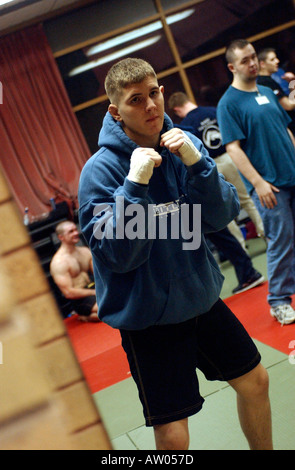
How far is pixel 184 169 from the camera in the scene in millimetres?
1887

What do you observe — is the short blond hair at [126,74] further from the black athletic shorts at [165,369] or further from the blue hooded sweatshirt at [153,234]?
the black athletic shorts at [165,369]

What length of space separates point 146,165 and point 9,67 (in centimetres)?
670

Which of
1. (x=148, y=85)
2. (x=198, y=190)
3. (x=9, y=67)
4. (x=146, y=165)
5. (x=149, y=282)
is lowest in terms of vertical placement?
(x=149, y=282)

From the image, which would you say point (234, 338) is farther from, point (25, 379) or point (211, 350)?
point (25, 379)

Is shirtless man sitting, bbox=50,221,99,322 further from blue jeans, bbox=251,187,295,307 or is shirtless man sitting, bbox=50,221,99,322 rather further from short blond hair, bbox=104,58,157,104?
short blond hair, bbox=104,58,157,104

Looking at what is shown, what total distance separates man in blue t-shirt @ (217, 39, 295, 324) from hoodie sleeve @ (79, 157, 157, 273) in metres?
1.95

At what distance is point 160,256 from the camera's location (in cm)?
177

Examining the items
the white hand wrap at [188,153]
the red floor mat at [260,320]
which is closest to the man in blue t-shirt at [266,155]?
the red floor mat at [260,320]

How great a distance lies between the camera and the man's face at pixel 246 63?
342cm

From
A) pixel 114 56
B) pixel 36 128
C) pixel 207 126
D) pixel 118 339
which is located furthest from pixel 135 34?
pixel 118 339

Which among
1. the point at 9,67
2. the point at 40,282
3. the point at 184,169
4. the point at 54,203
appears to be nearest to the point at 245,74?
the point at 184,169

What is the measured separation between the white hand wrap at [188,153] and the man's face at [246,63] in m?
1.96

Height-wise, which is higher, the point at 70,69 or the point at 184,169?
the point at 70,69

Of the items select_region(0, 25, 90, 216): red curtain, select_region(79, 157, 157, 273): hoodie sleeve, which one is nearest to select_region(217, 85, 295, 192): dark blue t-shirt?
select_region(79, 157, 157, 273): hoodie sleeve
